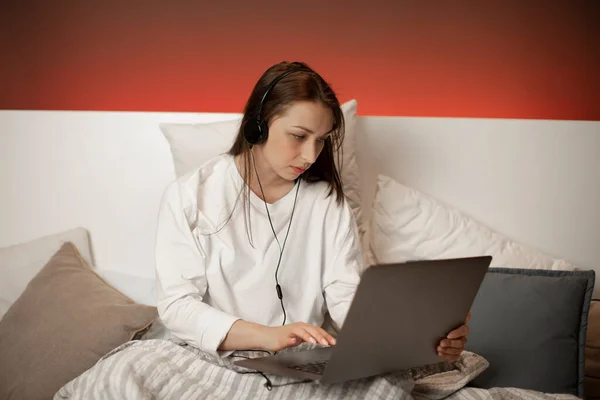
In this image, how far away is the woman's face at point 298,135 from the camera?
1.51 m

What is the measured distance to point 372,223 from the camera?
2.06m

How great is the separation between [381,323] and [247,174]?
0.66 m

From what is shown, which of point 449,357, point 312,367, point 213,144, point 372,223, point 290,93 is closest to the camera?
point 312,367

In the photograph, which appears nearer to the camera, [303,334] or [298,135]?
[303,334]

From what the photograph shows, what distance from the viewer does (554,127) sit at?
7.12ft

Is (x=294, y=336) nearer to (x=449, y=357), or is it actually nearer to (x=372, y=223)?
(x=449, y=357)

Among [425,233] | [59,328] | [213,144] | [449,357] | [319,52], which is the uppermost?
[319,52]

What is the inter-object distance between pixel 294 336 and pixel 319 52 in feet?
4.58

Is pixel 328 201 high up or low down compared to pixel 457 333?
up

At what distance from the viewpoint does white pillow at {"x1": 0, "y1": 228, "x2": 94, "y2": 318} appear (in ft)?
6.33

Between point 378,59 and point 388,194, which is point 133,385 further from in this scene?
point 378,59

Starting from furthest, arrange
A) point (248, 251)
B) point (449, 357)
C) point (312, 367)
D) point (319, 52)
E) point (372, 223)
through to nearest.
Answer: point (319, 52) → point (372, 223) → point (248, 251) → point (449, 357) → point (312, 367)

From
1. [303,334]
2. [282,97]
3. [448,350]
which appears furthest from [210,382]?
[282,97]

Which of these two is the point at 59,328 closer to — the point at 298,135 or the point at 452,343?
the point at 298,135
